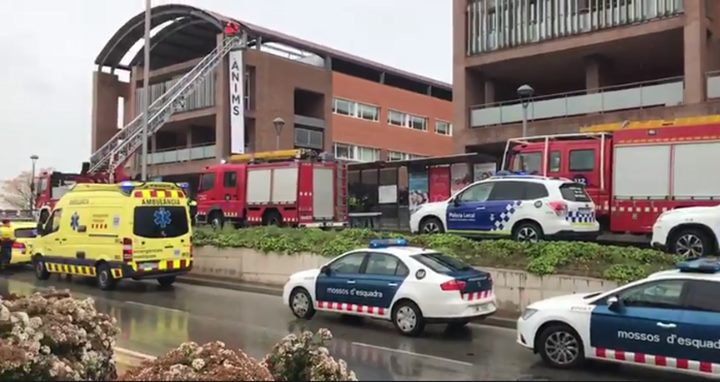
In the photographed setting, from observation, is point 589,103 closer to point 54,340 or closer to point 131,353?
point 131,353

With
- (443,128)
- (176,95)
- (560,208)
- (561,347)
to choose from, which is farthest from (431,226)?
(443,128)

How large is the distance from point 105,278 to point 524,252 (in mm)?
9681

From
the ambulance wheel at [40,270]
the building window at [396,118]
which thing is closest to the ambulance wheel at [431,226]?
the ambulance wheel at [40,270]

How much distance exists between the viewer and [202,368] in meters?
4.99

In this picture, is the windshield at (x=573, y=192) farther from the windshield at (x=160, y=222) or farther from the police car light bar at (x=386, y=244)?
the windshield at (x=160, y=222)

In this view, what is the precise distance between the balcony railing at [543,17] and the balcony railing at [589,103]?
2473mm

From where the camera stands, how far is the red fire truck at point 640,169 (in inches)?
598

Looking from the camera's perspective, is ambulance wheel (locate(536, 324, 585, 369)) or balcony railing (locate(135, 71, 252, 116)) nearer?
ambulance wheel (locate(536, 324, 585, 369))

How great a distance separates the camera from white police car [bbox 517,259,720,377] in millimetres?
8219

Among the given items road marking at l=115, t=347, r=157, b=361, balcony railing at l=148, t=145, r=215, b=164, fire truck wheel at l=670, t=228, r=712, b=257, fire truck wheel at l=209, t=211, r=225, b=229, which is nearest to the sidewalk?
fire truck wheel at l=670, t=228, r=712, b=257

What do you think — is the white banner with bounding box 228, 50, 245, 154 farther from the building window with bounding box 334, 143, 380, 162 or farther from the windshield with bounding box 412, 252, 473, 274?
the windshield with bounding box 412, 252, 473, 274

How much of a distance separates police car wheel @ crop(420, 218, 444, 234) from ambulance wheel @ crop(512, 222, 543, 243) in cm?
205

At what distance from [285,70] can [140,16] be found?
10.6 meters

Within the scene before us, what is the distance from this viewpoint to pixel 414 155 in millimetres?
56281
